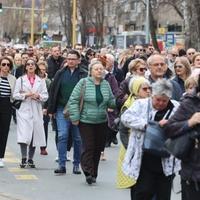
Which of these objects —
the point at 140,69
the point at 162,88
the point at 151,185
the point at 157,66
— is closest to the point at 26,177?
the point at 140,69

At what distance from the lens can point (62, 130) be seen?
11352mm

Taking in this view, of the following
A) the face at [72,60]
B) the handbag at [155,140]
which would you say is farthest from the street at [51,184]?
the handbag at [155,140]

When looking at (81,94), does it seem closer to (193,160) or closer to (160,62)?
(160,62)

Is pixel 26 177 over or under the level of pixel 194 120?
under

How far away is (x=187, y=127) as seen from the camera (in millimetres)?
5602

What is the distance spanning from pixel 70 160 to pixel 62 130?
5.69 feet

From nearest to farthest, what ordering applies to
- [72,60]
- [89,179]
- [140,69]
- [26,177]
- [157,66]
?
1. [157,66]
2. [89,179]
3. [140,69]
4. [26,177]
5. [72,60]

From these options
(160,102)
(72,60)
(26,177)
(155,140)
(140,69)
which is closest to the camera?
(155,140)

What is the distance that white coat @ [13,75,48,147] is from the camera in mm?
12086

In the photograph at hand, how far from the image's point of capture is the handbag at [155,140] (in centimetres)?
663

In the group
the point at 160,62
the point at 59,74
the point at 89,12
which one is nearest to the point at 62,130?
the point at 59,74

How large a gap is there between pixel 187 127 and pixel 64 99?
586 centimetres

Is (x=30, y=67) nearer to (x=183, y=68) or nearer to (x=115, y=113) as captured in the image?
(x=115, y=113)

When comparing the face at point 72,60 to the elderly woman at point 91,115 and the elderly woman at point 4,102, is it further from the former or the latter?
the elderly woman at point 4,102
